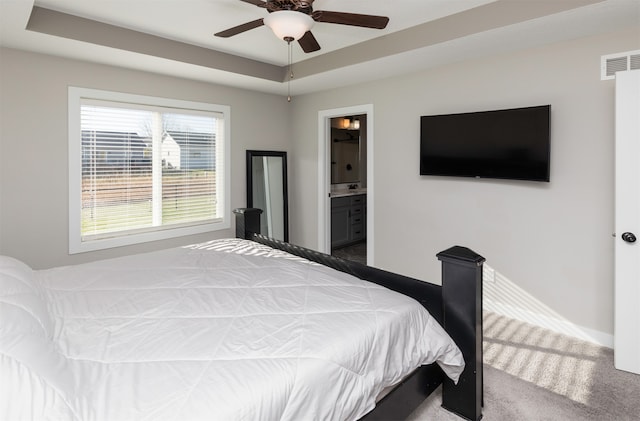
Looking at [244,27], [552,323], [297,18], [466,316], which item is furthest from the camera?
[552,323]

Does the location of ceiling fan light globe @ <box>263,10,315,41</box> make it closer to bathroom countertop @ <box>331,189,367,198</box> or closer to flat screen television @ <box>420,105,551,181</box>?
flat screen television @ <box>420,105,551,181</box>

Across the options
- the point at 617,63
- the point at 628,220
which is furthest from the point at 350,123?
the point at 628,220

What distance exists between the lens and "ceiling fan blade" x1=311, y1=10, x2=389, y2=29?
7.02ft

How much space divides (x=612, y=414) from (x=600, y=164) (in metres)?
1.70

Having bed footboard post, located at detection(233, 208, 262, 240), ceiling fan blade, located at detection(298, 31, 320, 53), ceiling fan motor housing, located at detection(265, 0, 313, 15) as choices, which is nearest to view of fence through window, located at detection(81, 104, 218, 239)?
bed footboard post, located at detection(233, 208, 262, 240)

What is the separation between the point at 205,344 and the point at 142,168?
3127 mm

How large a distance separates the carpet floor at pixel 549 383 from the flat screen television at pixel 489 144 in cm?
128

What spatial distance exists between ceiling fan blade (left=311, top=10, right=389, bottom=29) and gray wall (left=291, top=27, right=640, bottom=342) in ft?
5.21

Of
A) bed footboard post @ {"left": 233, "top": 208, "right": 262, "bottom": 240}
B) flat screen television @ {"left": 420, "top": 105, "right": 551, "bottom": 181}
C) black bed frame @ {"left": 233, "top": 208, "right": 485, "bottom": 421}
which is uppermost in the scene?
flat screen television @ {"left": 420, "top": 105, "right": 551, "bottom": 181}

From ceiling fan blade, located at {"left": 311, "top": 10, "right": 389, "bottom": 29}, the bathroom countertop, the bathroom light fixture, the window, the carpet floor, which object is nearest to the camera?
the carpet floor

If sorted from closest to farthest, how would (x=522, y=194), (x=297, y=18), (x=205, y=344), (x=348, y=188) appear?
(x=205, y=344)
(x=297, y=18)
(x=522, y=194)
(x=348, y=188)

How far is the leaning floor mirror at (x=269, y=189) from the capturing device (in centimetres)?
475

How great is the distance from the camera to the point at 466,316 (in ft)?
5.89

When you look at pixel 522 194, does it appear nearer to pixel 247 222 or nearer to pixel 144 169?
pixel 247 222
